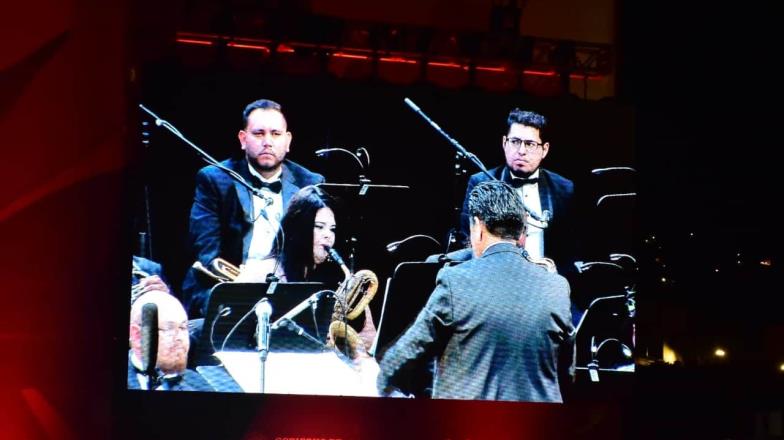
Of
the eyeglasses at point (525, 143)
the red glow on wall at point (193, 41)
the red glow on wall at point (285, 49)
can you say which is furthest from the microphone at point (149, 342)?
the eyeglasses at point (525, 143)

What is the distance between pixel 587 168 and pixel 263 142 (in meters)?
1.78

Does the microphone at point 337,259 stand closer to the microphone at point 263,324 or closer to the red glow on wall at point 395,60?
the microphone at point 263,324

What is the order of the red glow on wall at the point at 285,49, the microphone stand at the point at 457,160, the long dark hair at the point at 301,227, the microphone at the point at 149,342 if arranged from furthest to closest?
the red glow on wall at the point at 285,49, the microphone stand at the point at 457,160, the long dark hair at the point at 301,227, the microphone at the point at 149,342

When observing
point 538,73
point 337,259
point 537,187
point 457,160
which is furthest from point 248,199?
point 538,73

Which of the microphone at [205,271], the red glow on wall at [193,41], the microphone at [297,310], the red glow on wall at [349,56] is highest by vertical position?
the red glow on wall at [349,56]

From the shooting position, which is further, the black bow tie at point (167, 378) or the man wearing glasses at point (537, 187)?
the man wearing glasses at point (537, 187)

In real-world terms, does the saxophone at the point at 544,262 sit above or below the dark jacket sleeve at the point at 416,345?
above

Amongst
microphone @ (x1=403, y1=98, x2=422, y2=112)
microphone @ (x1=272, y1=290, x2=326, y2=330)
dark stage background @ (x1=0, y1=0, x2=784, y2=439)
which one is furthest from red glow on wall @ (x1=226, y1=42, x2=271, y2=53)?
microphone @ (x1=272, y1=290, x2=326, y2=330)

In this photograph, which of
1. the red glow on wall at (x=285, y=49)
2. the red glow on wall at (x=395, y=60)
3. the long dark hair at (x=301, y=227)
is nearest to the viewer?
the long dark hair at (x=301, y=227)

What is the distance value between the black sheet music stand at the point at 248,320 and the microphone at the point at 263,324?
0.8 inches

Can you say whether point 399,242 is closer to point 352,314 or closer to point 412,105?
point 352,314

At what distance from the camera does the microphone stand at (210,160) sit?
410 cm

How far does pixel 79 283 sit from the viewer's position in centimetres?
411

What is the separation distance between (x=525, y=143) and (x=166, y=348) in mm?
2192
